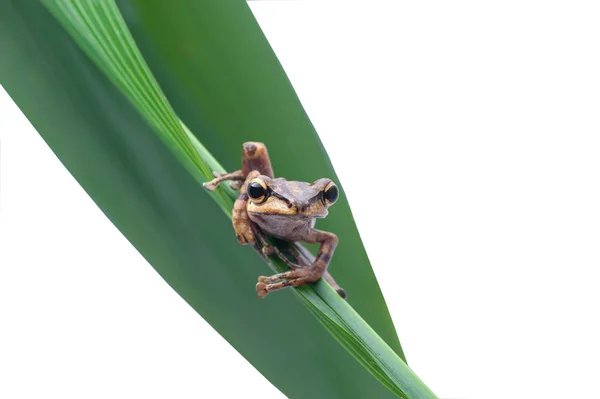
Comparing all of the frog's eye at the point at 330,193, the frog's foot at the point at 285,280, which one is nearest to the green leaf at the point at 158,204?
the frog's foot at the point at 285,280

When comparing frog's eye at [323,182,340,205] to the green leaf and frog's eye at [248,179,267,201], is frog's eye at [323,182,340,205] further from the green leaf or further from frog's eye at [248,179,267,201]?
the green leaf

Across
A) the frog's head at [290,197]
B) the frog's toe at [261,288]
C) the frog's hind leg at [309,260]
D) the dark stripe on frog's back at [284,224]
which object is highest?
the frog's head at [290,197]

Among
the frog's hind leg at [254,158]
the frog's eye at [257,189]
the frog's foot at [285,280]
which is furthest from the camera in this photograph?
the frog's hind leg at [254,158]

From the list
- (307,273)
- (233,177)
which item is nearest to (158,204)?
(233,177)

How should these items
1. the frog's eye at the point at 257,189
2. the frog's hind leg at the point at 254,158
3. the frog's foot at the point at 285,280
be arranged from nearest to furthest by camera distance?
the frog's foot at the point at 285,280
the frog's eye at the point at 257,189
the frog's hind leg at the point at 254,158

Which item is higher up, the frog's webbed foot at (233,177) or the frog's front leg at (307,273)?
the frog's webbed foot at (233,177)

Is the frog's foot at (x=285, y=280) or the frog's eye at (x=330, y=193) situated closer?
the frog's foot at (x=285, y=280)

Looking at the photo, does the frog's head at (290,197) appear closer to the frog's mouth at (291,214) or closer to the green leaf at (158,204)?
the frog's mouth at (291,214)

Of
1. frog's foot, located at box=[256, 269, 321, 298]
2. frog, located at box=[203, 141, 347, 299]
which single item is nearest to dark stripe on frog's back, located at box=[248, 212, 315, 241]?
frog, located at box=[203, 141, 347, 299]
